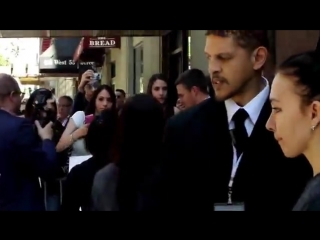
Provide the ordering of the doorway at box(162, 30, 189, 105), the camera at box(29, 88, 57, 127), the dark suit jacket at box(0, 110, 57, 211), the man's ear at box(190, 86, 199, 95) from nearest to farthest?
the dark suit jacket at box(0, 110, 57, 211) < the man's ear at box(190, 86, 199, 95) < the camera at box(29, 88, 57, 127) < the doorway at box(162, 30, 189, 105)

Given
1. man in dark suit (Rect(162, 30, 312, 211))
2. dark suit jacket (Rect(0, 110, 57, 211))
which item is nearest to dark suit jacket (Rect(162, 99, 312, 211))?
man in dark suit (Rect(162, 30, 312, 211))

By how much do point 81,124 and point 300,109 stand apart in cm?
324

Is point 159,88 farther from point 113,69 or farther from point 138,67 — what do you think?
point 113,69

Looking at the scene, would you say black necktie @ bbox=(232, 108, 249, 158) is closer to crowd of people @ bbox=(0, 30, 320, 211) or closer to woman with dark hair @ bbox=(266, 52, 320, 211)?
crowd of people @ bbox=(0, 30, 320, 211)

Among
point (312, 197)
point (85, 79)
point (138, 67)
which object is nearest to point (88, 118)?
point (85, 79)

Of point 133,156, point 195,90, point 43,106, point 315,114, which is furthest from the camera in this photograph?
point 43,106

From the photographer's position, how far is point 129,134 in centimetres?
288

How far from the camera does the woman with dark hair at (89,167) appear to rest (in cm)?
322

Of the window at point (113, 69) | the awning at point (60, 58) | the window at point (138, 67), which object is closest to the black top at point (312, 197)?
the window at point (138, 67)

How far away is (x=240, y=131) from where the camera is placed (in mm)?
2625

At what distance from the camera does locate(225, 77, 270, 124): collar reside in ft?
8.58

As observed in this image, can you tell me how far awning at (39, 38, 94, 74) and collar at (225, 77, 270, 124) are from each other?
14.6 metres

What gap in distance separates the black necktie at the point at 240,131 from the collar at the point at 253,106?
0.02 metres

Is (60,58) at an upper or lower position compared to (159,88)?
Result: upper
